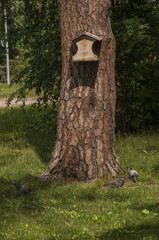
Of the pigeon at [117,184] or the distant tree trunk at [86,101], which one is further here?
the distant tree trunk at [86,101]

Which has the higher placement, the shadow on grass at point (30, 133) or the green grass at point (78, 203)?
the green grass at point (78, 203)

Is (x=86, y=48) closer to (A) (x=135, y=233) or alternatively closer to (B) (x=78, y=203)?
(B) (x=78, y=203)

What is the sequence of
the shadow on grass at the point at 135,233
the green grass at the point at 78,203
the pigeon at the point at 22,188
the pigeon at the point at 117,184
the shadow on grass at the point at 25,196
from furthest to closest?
the pigeon at the point at 117,184
the pigeon at the point at 22,188
the shadow on grass at the point at 25,196
the green grass at the point at 78,203
the shadow on grass at the point at 135,233

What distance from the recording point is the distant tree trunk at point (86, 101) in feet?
21.9

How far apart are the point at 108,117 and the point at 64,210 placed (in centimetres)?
186

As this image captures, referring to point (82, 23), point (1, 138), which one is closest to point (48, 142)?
point (1, 138)

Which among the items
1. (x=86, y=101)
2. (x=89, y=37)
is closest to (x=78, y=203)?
(x=86, y=101)

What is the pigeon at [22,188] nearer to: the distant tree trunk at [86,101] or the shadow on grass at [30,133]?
the distant tree trunk at [86,101]

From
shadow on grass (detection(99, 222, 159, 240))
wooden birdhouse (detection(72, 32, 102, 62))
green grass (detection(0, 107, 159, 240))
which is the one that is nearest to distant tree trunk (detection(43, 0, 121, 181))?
wooden birdhouse (detection(72, 32, 102, 62))

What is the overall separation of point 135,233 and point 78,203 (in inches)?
50.9

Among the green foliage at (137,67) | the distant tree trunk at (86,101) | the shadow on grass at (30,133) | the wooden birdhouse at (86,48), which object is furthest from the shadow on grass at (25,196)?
the green foliage at (137,67)

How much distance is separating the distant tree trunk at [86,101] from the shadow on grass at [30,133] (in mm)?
1488

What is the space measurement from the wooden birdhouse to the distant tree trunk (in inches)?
6.1

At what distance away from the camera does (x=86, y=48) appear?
657 centimetres
